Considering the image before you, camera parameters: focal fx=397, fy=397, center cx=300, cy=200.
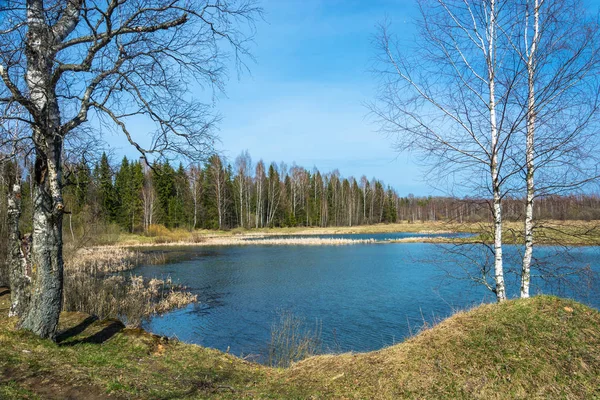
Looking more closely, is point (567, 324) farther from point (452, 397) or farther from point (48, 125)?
point (48, 125)

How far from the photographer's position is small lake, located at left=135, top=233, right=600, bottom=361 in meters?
10.8

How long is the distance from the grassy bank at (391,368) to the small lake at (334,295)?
1351mm

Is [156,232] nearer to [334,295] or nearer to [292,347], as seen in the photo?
[334,295]

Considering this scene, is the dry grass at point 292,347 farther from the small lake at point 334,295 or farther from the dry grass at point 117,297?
the dry grass at point 117,297

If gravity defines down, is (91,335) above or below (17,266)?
below

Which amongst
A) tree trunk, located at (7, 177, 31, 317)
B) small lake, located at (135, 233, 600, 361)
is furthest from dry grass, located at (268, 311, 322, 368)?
tree trunk, located at (7, 177, 31, 317)

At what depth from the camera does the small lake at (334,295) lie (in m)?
10.8

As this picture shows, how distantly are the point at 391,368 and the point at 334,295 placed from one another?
12.4 m

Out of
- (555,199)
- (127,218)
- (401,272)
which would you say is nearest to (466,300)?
(401,272)

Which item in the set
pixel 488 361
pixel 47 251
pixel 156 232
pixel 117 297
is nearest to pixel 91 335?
pixel 47 251

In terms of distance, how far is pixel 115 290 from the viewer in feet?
52.1

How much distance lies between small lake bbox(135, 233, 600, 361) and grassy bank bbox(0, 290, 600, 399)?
1351 mm

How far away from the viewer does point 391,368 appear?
17.1ft

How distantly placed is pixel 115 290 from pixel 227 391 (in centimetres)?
1267
